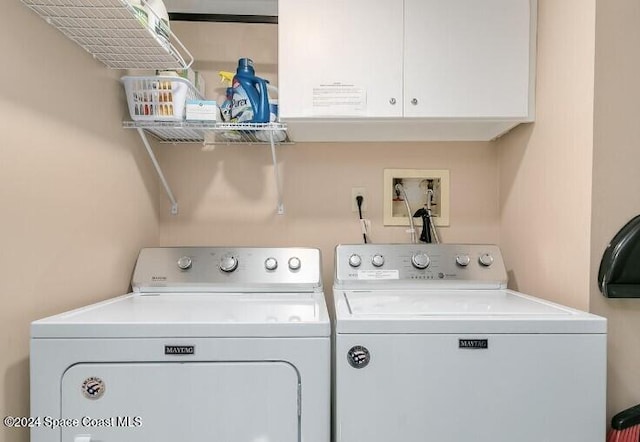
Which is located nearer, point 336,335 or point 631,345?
point 336,335

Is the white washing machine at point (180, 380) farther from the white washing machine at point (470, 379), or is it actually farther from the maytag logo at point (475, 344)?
the maytag logo at point (475, 344)

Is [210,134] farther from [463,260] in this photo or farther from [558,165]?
[558,165]

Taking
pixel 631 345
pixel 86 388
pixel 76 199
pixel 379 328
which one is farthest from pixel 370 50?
pixel 86 388

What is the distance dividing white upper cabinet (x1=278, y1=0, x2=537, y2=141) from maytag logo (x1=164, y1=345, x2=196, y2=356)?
0.92 metres

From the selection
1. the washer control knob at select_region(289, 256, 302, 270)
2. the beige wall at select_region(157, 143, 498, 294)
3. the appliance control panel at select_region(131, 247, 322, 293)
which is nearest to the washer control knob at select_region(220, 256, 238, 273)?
the appliance control panel at select_region(131, 247, 322, 293)

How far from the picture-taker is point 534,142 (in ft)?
5.40

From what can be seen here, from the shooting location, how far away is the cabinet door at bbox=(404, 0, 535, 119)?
1548mm

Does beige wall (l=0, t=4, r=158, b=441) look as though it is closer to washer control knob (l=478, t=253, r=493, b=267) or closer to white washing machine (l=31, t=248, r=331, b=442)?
white washing machine (l=31, t=248, r=331, b=442)

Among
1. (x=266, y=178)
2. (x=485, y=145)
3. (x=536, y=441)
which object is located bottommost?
(x=536, y=441)

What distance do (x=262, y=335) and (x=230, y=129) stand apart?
2.99ft

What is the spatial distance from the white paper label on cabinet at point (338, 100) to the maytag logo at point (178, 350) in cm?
94

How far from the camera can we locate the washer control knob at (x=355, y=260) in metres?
1.73

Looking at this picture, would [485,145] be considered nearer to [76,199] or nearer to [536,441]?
[536,441]

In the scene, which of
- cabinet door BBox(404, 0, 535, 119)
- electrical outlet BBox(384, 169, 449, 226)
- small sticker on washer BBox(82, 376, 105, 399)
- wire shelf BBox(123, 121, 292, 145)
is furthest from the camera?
electrical outlet BBox(384, 169, 449, 226)
